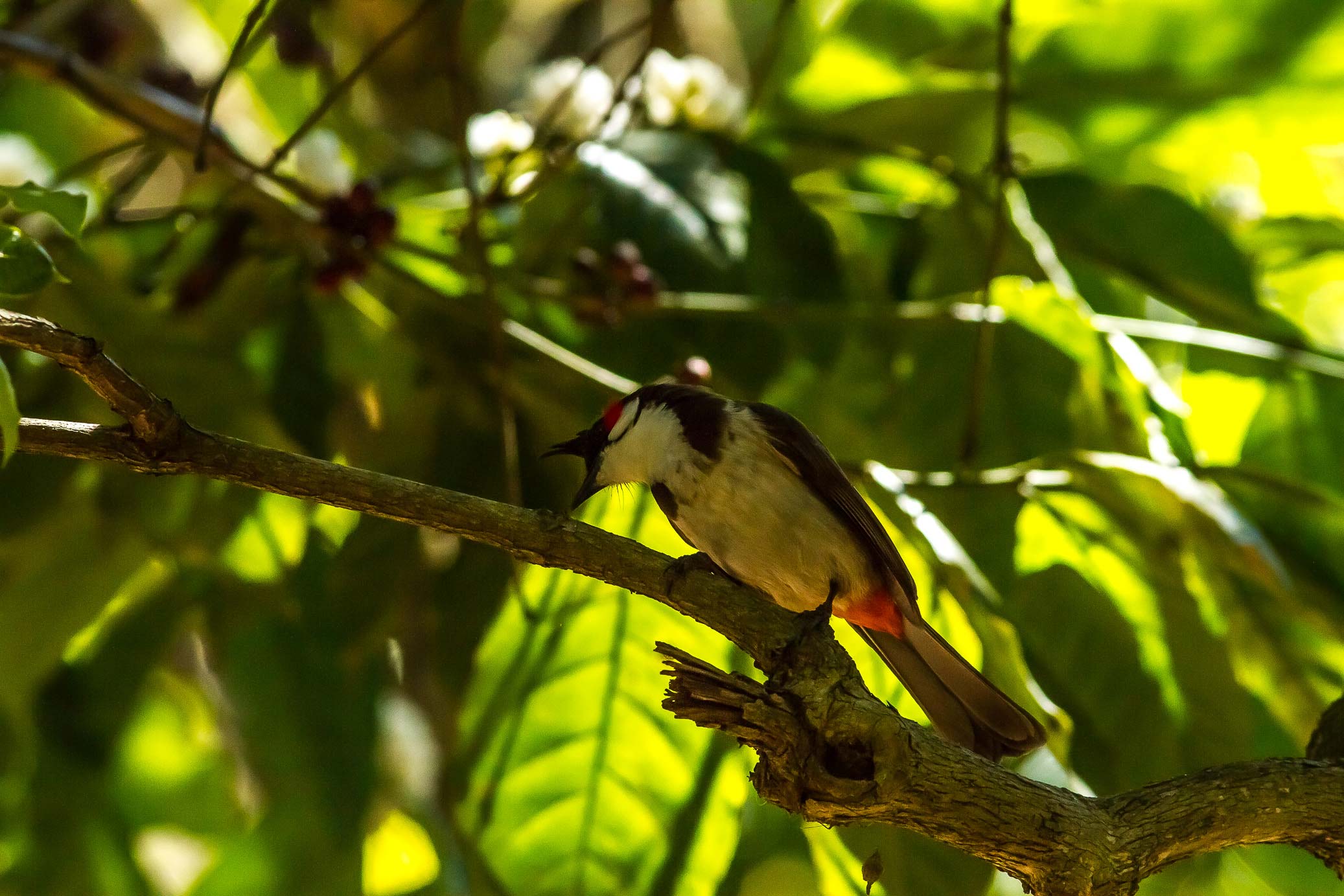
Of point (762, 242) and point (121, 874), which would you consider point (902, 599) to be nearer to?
point (762, 242)

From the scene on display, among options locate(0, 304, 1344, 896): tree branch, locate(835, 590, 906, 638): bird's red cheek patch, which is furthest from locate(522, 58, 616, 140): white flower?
locate(0, 304, 1344, 896): tree branch

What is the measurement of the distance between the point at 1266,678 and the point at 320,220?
2.44 metres

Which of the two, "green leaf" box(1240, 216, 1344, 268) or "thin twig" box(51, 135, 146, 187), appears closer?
"thin twig" box(51, 135, 146, 187)

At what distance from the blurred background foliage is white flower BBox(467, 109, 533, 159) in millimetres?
15

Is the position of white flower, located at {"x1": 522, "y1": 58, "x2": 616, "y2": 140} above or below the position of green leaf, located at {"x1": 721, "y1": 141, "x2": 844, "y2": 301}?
above

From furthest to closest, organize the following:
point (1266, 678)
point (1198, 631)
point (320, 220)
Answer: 1. point (1266, 678)
2. point (320, 220)
3. point (1198, 631)

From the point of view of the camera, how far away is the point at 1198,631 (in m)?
2.63

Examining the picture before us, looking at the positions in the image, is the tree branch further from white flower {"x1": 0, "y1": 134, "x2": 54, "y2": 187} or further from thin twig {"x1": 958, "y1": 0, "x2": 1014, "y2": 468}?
white flower {"x1": 0, "y1": 134, "x2": 54, "y2": 187}

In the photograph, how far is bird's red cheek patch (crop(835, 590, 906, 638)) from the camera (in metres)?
2.47

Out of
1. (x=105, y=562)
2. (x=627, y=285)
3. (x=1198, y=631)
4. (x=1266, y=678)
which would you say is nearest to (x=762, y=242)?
(x=627, y=285)

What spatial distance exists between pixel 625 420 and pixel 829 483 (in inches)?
17.4

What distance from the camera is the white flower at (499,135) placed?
363 cm

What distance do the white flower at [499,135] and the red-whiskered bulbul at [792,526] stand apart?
141cm

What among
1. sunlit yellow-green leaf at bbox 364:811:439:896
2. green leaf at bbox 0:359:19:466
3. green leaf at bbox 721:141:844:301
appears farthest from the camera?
sunlit yellow-green leaf at bbox 364:811:439:896
